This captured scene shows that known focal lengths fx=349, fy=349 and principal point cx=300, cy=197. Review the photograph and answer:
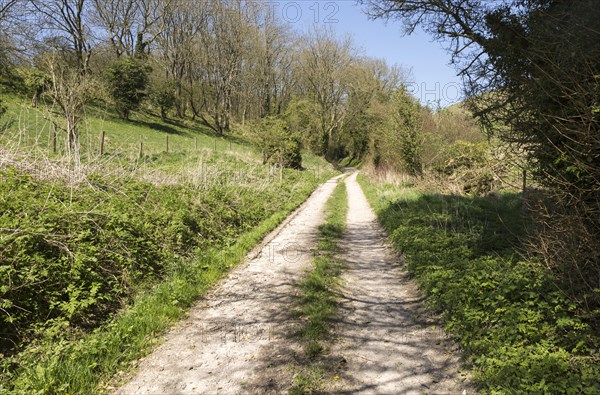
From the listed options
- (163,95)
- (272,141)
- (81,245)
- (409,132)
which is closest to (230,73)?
(163,95)

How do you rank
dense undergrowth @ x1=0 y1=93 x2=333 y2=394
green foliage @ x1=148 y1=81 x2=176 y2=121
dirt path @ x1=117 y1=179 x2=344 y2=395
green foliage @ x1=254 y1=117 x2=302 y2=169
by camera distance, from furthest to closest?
green foliage @ x1=148 y1=81 x2=176 y2=121, green foliage @ x1=254 y1=117 x2=302 y2=169, dense undergrowth @ x1=0 y1=93 x2=333 y2=394, dirt path @ x1=117 y1=179 x2=344 y2=395

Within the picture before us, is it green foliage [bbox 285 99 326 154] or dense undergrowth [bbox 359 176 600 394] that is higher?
green foliage [bbox 285 99 326 154]

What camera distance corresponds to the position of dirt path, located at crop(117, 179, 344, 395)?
3295 mm

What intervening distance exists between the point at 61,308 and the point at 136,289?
1116 mm

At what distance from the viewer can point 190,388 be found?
3.21 metres

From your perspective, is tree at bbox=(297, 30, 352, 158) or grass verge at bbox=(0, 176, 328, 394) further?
tree at bbox=(297, 30, 352, 158)

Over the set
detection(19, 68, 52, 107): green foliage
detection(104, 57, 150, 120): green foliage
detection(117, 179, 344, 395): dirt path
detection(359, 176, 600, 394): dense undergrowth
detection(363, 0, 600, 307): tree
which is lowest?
detection(117, 179, 344, 395): dirt path

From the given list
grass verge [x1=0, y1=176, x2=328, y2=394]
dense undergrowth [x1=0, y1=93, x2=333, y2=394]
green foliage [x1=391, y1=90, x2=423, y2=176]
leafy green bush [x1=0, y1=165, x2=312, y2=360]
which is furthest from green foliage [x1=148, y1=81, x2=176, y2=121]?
grass verge [x1=0, y1=176, x2=328, y2=394]

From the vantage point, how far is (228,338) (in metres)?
4.12

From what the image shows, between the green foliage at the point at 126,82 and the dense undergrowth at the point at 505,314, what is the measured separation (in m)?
29.8

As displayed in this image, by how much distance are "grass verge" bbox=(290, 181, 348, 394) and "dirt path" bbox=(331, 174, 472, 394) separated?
0.18 m

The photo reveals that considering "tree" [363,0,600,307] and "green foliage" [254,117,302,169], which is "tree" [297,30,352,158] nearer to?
"green foliage" [254,117,302,169]

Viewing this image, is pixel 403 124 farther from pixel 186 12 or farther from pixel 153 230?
pixel 186 12

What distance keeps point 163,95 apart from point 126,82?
5980 mm
